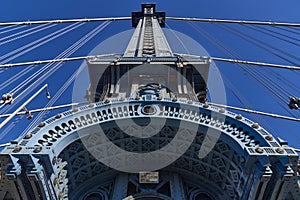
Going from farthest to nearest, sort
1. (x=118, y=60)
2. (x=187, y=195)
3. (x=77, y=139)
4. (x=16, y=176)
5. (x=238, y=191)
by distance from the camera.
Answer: (x=118, y=60), (x=187, y=195), (x=77, y=139), (x=238, y=191), (x=16, y=176)

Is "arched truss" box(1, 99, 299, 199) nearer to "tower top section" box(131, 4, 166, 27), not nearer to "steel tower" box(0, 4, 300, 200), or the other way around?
"steel tower" box(0, 4, 300, 200)

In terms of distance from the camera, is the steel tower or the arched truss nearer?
the arched truss

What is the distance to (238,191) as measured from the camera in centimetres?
1178

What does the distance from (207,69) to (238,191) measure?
13.0m

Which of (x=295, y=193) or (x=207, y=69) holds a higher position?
(x=207, y=69)

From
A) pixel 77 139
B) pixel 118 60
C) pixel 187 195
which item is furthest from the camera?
pixel 118 60

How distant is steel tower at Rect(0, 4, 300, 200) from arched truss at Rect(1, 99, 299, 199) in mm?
33

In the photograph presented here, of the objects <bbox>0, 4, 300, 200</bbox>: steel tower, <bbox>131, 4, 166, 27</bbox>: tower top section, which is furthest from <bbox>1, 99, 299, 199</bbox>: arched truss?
<bbox>131, 4, 166, 27</bbox>: tower top section

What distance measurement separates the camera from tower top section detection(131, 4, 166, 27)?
60.2m

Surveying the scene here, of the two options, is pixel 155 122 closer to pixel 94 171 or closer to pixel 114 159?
pixel 114 159

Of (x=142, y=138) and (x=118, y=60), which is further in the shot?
(x=118, y=60)

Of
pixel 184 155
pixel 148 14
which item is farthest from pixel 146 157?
pixel 148 14

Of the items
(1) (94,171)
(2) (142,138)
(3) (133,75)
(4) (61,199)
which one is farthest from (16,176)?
(3) (133,75)

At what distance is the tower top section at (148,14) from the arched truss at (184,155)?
156 feet
